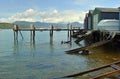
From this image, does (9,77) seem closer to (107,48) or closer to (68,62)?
(68,62)

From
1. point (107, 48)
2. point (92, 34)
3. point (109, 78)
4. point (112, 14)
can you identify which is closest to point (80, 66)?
point (109, 78)

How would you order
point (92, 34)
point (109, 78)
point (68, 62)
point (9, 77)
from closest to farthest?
1. point (109, 78)
2. point (9, 77)
3. point (68, 62)
4. point (92, 34)

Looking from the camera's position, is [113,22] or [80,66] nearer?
[80,66]

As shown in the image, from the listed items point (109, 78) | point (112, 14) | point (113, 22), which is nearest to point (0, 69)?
point (109, 78)

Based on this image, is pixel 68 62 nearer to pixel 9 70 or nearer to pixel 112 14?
pixel 9 70

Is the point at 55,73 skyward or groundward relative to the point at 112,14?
groundward

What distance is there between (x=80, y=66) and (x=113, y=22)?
17.0m

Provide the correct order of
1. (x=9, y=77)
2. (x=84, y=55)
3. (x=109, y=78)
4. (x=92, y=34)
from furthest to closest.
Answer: (x=92, y=34) → (x=84, y=55) → (x=9, y=77) → (x=109, y=78)

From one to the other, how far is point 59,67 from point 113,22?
709 inches

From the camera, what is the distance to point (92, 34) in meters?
46.9

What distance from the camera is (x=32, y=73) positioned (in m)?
20.2

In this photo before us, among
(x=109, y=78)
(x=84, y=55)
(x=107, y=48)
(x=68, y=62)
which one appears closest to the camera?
(x=109, y=78)

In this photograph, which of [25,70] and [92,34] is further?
[92,34]

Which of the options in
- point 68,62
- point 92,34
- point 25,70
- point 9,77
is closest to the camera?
point 9,77
